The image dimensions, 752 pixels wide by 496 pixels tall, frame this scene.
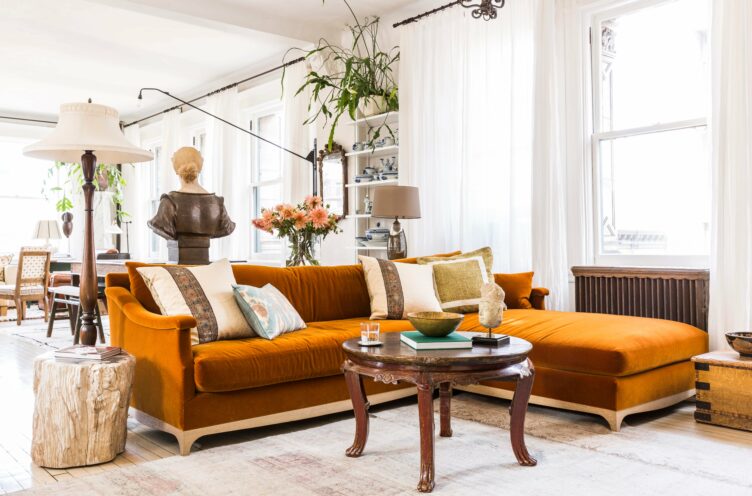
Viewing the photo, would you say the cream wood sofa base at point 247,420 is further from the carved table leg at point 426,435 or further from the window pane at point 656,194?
the window pane at point 656,194

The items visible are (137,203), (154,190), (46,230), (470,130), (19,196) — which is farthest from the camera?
Answer: (137,203)

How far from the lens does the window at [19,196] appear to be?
10633mm

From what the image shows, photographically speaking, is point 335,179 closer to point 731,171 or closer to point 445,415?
point 731,171

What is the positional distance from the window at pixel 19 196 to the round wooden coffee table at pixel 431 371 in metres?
9.53

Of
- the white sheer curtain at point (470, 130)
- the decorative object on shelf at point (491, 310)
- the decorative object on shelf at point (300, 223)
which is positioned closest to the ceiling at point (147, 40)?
the white sheer curtain at point (470, 130)

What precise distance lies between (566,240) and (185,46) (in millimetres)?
4750

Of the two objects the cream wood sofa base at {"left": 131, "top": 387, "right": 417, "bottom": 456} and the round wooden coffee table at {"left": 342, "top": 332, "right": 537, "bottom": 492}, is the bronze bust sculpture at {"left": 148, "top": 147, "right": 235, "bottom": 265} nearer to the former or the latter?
the cream wood sofa base at {"left": 131, "top": 387, "right": 417, "bottom": 456}

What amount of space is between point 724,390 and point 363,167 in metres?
4.06

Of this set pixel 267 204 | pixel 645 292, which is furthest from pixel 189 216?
pixel 267 204

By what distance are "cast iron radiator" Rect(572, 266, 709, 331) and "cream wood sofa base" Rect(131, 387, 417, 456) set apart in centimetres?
171

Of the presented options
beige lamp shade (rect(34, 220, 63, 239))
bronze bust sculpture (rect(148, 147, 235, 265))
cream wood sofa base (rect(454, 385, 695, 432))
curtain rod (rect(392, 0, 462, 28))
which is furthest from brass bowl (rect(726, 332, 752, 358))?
beige lamp shade (rect(34, 220, 63, 239))

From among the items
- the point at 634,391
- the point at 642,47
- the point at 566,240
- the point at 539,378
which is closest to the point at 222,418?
the point at 539,378

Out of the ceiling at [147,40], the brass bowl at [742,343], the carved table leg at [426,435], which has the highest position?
the ceiling at [147,40]

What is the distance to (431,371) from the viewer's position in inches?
97.0
